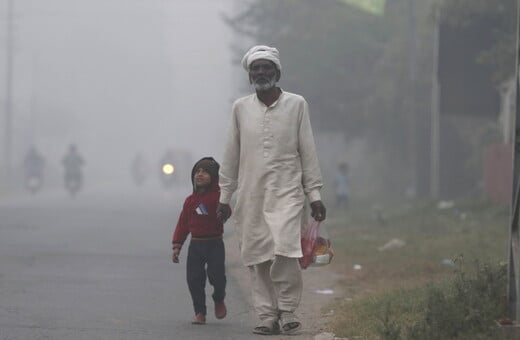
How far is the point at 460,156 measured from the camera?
1201 inches

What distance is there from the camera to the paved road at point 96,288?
788 centimetres

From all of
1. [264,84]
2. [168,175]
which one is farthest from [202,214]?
[168,175]

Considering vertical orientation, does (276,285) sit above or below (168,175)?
below

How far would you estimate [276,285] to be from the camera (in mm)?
7809

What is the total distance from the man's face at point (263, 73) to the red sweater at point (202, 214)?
39.2 inches

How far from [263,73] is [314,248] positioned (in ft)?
4.08

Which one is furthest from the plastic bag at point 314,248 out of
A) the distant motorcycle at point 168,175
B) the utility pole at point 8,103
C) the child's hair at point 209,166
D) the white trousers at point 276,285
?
the utility pole at point 8,103

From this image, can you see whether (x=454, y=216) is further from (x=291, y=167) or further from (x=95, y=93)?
(x=95, y=93)

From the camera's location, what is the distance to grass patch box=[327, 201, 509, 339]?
6.96 m

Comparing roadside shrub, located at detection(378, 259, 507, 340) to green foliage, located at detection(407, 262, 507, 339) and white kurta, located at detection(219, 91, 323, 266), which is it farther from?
white kurta, located at detection(219, 91, 323, 266)

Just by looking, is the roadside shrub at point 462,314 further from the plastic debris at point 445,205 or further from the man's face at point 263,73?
the plastic debris at point 445,205

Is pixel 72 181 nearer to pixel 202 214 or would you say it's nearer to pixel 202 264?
pixel 202 264

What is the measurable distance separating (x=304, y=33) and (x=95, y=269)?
25.3 meters

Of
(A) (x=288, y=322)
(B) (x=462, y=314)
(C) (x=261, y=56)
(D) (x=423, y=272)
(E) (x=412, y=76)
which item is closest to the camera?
(B) (x=462, y=314)
